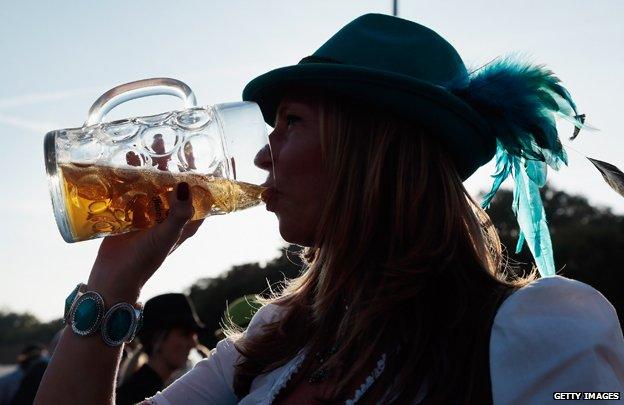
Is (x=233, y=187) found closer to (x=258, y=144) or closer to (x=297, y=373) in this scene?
(x=258, y=144)

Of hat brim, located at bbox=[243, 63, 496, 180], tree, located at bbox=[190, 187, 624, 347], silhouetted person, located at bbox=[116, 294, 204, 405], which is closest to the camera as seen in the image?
hat brim, located at bbox=[243, 63, 496, 180]

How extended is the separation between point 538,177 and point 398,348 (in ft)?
2.33

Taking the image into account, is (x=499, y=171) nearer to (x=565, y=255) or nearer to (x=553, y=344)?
(x=553, y=344)

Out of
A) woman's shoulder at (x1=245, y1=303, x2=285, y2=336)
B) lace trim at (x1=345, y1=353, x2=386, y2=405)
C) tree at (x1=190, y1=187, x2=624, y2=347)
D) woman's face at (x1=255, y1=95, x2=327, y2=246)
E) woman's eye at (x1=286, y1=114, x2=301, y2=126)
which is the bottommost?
tree at (x1=190, y1=187, x2=624, y2=347)

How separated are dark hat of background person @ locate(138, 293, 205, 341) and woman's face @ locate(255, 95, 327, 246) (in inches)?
121

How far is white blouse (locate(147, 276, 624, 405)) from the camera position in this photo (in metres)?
1.35


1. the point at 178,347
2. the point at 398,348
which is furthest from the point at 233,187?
the point at 178,347

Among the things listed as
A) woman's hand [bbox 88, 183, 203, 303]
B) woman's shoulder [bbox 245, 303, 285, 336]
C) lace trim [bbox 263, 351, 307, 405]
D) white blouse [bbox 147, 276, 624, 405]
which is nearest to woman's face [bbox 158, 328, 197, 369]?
woman's shoulder [bbox 245, 303, 285, 336]

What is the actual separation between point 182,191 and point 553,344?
857 millimetres

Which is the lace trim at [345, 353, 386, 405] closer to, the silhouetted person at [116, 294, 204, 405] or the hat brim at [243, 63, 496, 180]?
the hat brim at [243, 63, 496, 180]

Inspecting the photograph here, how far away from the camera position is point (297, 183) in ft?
5.88

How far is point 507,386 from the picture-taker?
1.39 metres

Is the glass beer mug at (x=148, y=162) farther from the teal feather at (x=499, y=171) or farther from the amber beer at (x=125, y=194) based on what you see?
the teal feather at (x=499, y=171)

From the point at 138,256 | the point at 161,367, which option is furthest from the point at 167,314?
the point at 138,256
